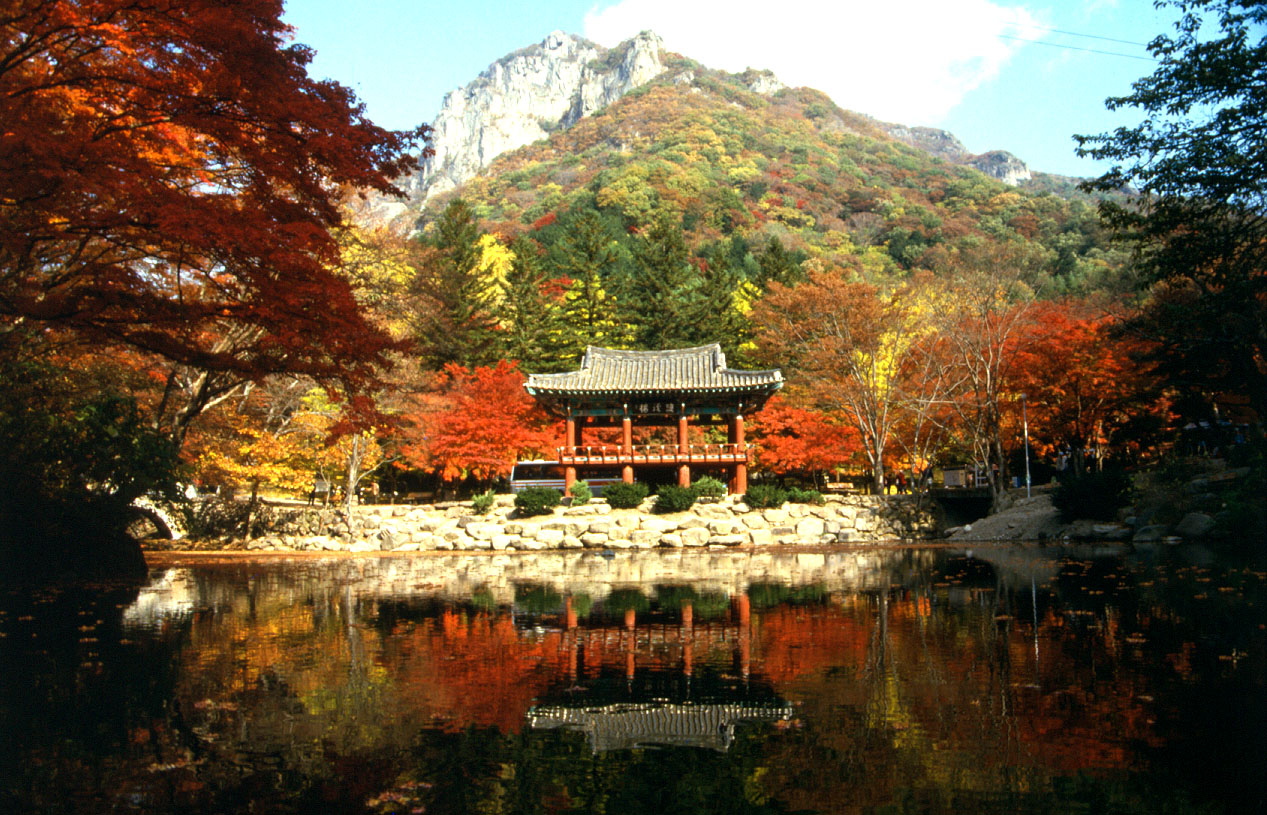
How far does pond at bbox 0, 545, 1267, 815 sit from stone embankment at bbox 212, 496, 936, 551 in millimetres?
11668

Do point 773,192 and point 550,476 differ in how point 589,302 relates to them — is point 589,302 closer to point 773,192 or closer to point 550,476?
point 550,476

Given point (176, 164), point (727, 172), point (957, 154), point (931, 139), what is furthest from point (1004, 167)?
point (176, 164)

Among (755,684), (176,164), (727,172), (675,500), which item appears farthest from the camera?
(727,172)

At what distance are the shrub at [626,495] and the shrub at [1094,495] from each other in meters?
11.4

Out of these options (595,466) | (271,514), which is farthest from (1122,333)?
(271,514)

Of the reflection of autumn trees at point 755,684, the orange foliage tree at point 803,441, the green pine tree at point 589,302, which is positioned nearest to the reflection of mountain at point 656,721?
the reflection of autumn trees at point 755,684

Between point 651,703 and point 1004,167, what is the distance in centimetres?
13083

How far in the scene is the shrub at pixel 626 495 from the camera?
2384cm

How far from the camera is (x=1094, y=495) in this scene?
60.5 feet

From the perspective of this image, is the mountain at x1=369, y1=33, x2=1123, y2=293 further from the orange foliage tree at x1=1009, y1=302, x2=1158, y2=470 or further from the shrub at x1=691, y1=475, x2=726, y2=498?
the shrub at x1=691, y1=475, x2=726, y2=498

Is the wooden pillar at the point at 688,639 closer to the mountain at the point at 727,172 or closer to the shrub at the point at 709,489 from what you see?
the shrub at the point at 709,489

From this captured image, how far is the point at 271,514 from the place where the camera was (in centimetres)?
2228

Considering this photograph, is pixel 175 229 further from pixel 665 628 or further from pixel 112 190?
pixel 665 628

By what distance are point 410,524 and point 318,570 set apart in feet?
26.2
